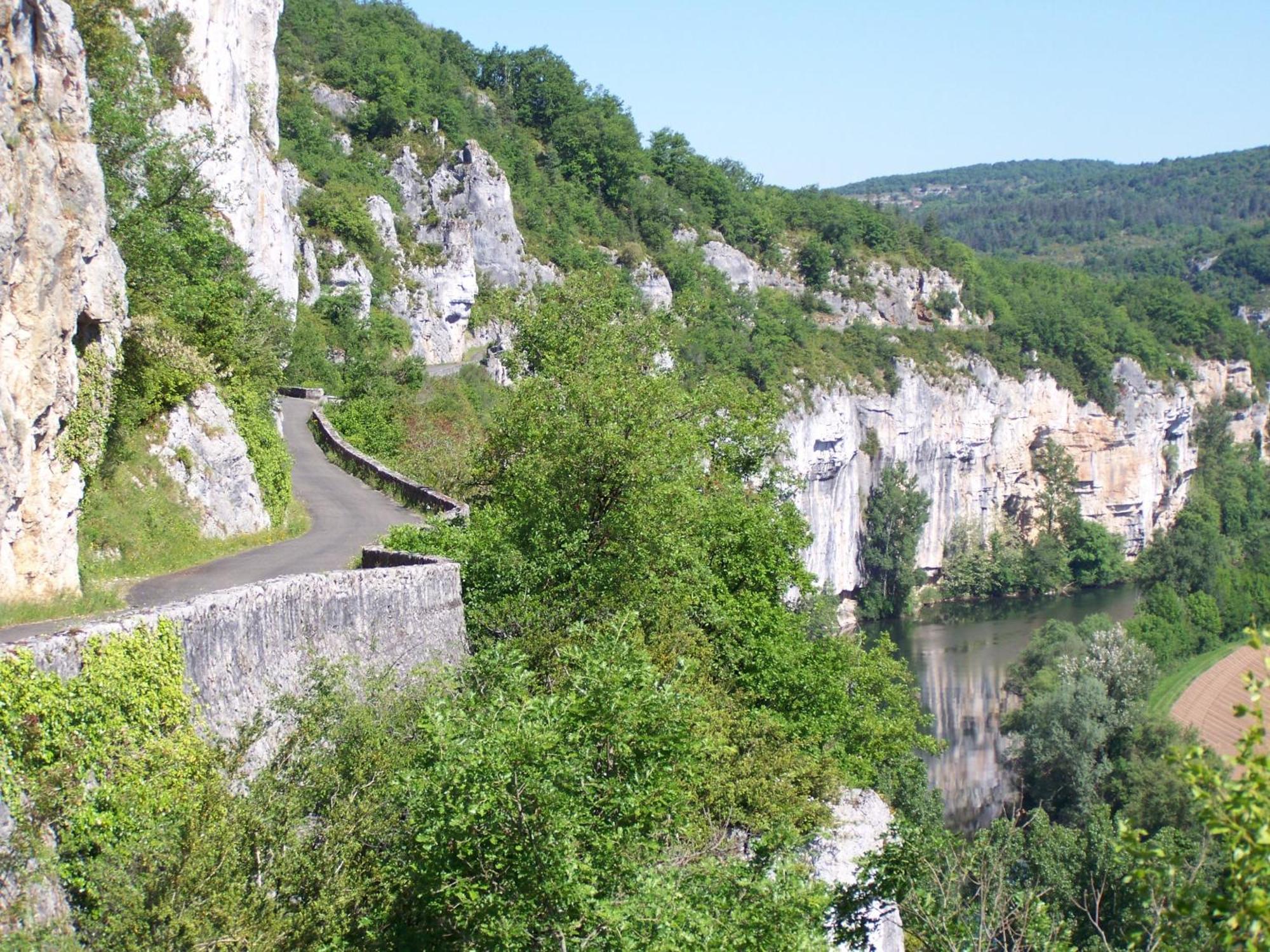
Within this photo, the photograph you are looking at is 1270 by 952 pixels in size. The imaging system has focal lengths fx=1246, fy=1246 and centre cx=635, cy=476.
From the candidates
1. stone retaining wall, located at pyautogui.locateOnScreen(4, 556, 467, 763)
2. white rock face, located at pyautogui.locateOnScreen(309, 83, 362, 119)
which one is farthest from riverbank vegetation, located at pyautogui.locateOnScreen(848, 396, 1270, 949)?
white rock face, located at pyautogui.locateOnScreen(309, 83, 362, 119)

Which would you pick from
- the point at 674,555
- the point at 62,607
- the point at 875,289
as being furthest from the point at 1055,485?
the point at 62,607

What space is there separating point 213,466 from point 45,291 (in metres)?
5.80

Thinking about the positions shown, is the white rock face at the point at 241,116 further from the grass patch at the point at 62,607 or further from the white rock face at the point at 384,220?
the white rock face at the point at 384,220

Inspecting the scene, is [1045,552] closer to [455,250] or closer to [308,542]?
[455,250]

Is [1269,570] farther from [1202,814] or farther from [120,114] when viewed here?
[1202,814]

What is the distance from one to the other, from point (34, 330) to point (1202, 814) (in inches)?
396

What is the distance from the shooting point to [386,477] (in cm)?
2219

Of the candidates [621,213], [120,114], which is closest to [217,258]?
[120,114]

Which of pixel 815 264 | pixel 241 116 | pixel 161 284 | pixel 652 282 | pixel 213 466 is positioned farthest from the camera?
pixel 815 264

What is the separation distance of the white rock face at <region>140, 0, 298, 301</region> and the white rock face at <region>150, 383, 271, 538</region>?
656cm

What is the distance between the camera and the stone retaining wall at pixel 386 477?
18.6 m

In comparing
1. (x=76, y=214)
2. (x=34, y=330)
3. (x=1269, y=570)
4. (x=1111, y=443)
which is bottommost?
(x=1269, y=570)

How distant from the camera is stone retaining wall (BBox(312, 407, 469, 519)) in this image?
61.0 feet

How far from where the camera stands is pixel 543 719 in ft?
27.2
